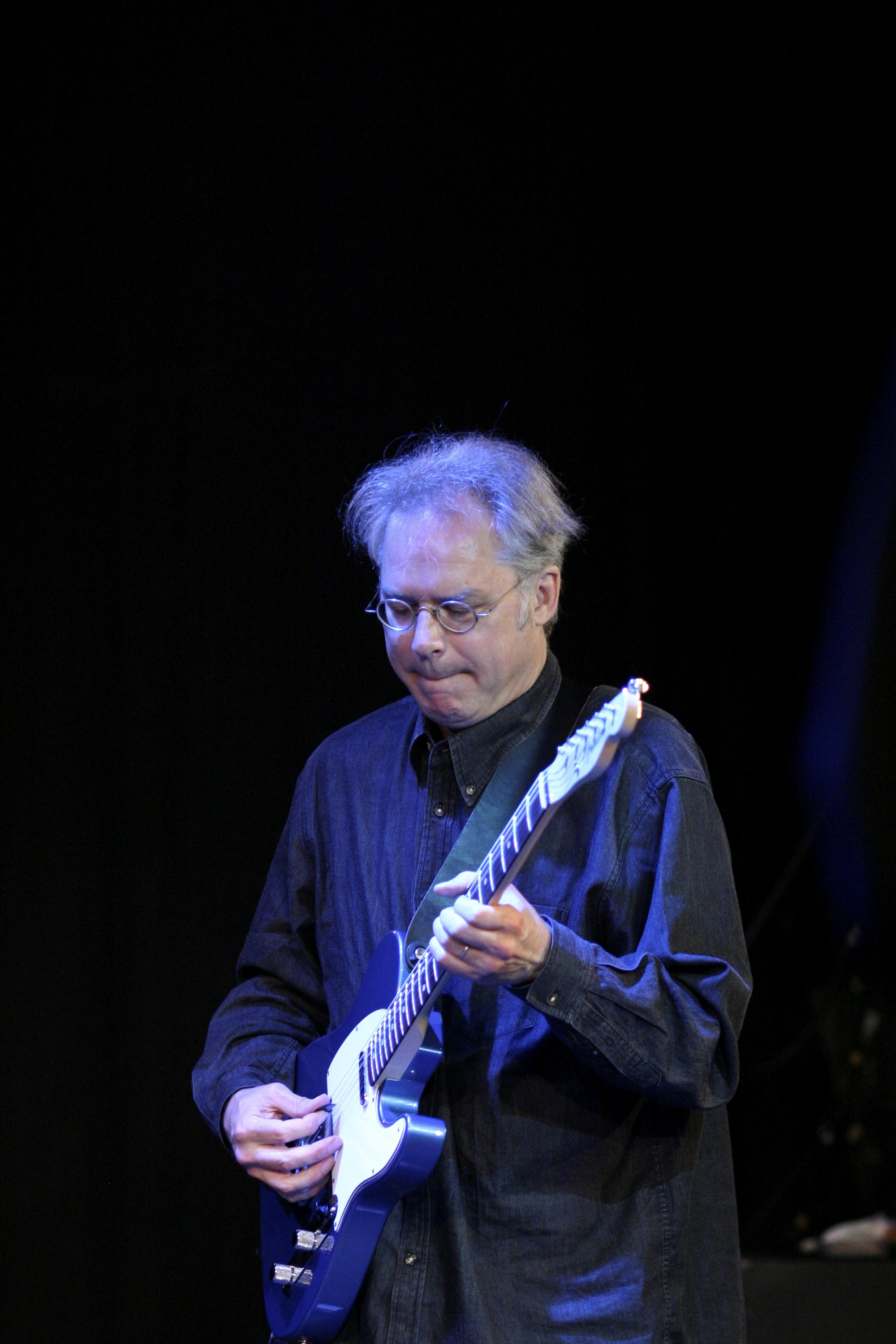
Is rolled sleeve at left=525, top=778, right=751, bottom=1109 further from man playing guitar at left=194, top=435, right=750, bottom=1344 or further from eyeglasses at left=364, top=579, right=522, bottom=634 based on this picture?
eyeglasses at left=364, top=579, right=522, bottom=634

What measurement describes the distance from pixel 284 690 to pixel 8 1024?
93 cm

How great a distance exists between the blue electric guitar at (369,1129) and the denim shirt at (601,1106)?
77 millimetres

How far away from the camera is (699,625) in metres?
3.15

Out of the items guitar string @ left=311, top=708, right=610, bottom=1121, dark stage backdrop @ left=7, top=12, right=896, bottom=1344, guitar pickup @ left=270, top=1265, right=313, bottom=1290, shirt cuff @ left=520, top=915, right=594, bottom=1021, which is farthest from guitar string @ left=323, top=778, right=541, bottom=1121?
dark stage backdrop @ left=7, top=12, right=896, bottom=1344

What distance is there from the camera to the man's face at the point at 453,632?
1.86 meters

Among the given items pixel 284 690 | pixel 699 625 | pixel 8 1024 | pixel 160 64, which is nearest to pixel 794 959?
pixel 699 625

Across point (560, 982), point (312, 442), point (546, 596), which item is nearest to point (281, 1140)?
point (560, 982)

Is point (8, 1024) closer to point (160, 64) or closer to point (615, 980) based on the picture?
point (615, 980)

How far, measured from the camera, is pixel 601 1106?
169cm

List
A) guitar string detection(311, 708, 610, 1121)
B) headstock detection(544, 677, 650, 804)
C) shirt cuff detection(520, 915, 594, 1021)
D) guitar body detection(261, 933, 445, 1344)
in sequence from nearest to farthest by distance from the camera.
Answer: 1. headstock detection(544, 677, 650, 804)
2. guitar string detection(311, 708, 610, 1121)
3. shirt cuff detection(520, 915, 594, 1021)
4. guitar body detection(261, 933, 445, 1344)

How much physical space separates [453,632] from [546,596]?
0.20 m

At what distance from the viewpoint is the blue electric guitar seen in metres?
1.59

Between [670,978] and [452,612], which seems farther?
[452,612]

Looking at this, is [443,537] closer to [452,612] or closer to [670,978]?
[452,612]
